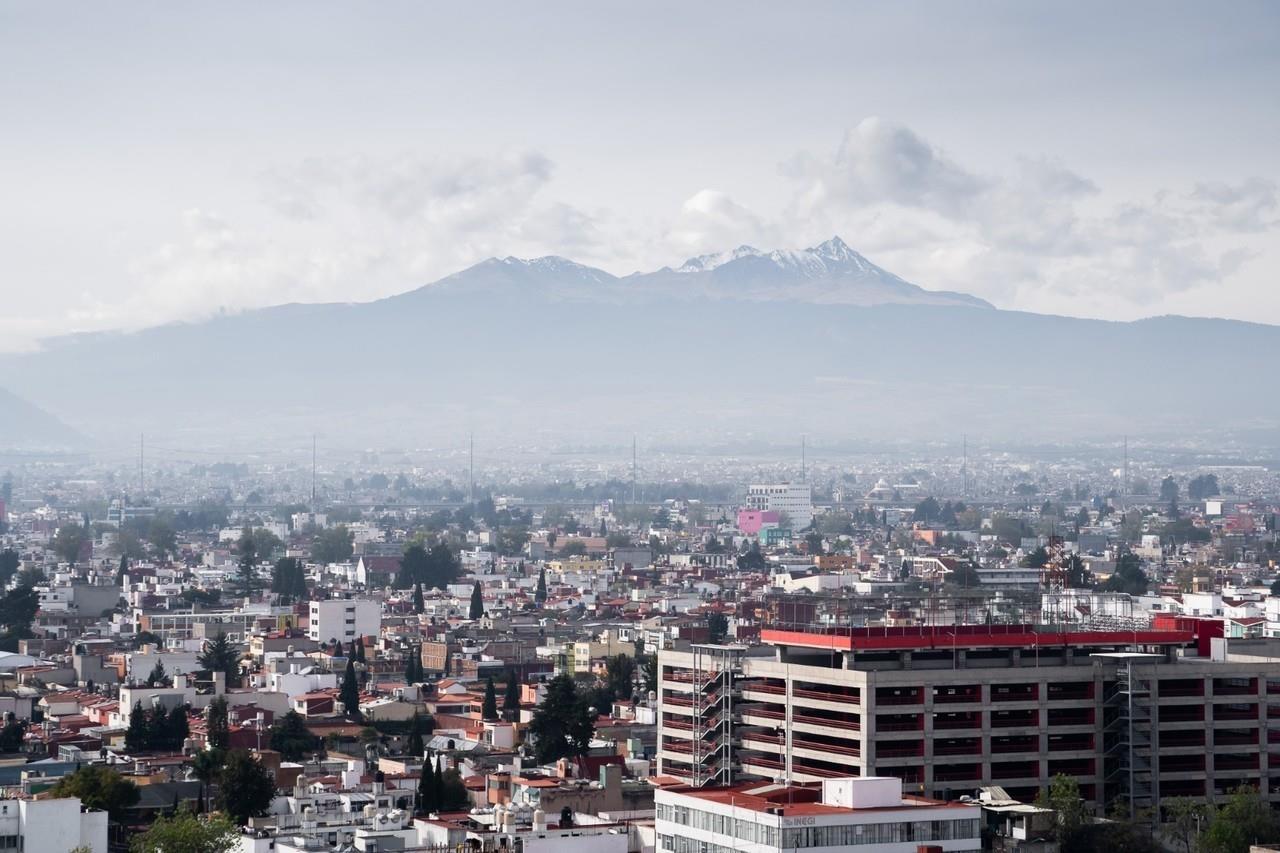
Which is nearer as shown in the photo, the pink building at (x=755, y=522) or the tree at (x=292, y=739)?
the tree at (x=292, y=739)

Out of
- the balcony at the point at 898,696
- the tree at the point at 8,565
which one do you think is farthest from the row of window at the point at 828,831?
the tree at the point at 8,565

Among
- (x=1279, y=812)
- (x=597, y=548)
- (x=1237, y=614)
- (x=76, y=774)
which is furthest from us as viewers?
(x=597, y=548)

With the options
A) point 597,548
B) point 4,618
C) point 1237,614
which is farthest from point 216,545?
point 1237,614

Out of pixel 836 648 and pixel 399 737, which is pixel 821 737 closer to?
pixel 836 648

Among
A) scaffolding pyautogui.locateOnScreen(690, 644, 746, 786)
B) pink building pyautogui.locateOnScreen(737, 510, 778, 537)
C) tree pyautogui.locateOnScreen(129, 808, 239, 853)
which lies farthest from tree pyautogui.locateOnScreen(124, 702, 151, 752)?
pink building pyautogui.locateOnScreen(737, 510, 778, 537)

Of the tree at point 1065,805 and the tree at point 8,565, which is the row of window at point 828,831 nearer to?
the tree at point 1065,805

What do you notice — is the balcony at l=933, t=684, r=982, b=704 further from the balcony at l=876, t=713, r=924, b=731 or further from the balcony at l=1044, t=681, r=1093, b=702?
the balcony at l=1044, t=681, r=1093, b=702
